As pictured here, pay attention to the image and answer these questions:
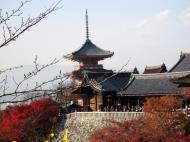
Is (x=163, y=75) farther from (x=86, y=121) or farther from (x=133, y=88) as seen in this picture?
(x=86, y=121)

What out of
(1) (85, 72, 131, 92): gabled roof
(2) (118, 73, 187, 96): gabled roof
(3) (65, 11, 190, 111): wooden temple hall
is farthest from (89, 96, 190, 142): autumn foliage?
(1) (85, 72, 131, 92): gabled roof

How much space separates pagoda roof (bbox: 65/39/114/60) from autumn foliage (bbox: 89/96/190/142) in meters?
23.0

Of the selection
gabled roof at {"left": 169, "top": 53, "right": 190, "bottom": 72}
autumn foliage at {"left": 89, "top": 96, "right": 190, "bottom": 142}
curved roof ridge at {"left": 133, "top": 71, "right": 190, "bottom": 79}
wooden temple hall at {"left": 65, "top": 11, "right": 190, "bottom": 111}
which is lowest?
autumn foliage at {"left": 89, "top": 96, "right": 190, "bottom": 142}

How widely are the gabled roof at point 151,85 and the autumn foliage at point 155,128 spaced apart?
5.11m

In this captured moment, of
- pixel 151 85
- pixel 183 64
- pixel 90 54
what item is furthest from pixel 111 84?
pixel 90 54

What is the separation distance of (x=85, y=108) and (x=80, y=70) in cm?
1018

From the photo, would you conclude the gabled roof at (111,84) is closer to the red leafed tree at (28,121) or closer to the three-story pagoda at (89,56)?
the red leafed tree at (28,121)

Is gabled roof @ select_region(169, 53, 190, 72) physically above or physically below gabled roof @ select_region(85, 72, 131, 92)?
above

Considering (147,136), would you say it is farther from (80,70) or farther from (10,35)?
(80,70)

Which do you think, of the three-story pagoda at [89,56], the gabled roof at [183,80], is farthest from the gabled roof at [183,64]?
the three-story pagoda at [89,56]

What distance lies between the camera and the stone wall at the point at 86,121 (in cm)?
2716

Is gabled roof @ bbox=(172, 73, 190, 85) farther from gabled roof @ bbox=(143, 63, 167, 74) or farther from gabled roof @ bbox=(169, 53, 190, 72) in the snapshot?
gabled roof @ bbox=(143, 63, 167, 74)

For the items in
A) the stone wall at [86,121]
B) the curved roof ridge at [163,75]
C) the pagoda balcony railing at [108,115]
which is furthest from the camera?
the curved roof ridge at [163,75]

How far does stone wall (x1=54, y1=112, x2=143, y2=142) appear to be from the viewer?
2716 centimetres
